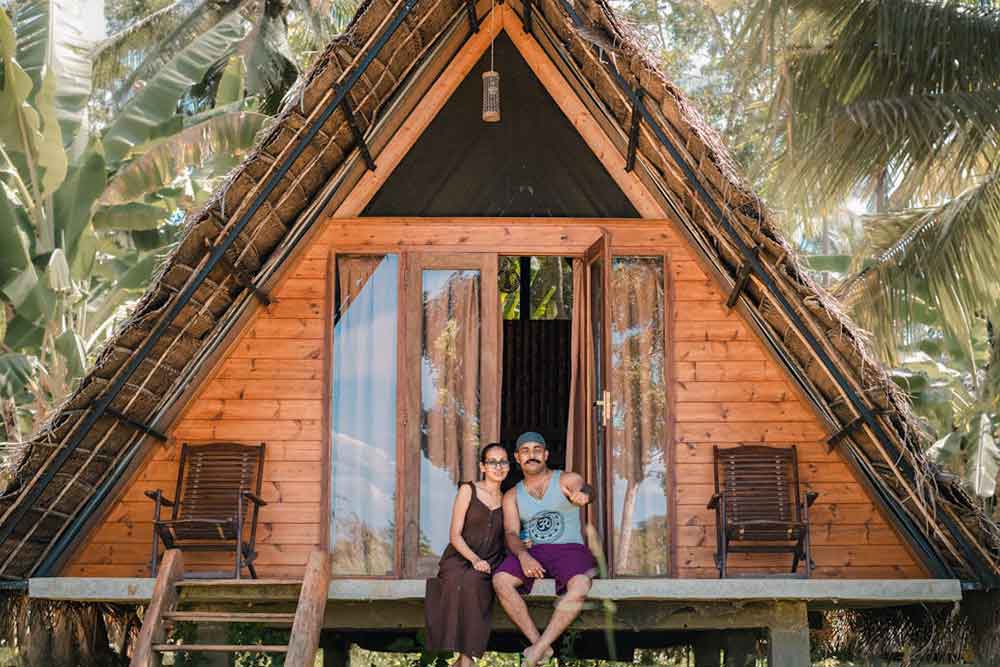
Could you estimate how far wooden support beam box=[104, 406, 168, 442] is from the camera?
6.78 metres

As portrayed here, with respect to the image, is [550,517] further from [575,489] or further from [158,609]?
[158,609]

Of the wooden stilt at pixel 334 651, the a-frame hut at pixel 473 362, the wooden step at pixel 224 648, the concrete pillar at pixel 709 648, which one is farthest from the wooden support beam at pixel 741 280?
the wooden stilt at pixel 334 651

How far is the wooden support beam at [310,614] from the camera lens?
5859 millimetres

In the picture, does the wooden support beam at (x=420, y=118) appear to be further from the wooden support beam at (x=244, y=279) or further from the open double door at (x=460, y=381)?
the wooden support beam at (x=244, y=279)

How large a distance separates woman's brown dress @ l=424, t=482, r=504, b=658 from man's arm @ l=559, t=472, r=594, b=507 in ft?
1.20

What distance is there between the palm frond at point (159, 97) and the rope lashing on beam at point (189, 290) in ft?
13.4

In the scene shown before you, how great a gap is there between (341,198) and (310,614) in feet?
7.92

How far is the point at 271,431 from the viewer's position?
7.25m

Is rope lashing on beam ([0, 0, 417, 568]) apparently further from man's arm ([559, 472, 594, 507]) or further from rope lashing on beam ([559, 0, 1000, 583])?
man's arm ([559, 472, 594, 507])

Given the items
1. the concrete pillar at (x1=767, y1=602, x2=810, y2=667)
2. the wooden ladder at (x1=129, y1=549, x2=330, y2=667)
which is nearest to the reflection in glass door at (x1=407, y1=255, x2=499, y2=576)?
the wooden ladder at (x1=129, y1=549, x2=330, y2=667)

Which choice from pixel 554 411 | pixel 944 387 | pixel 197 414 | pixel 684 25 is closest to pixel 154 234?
pixel 554 411

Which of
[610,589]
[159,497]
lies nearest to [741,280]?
[610,589]

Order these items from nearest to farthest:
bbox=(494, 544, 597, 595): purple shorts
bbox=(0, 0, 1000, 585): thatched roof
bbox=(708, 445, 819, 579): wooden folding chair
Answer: bbox=(494, 544, 597, 595): purple shorts, bbox=(0, 0, 1000, 585): thatched roof, bbox=(708, 445, 819, 579): wooden folding chair

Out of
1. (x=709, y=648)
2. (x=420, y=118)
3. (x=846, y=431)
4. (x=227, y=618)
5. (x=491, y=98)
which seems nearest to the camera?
(x=227, y=618)
